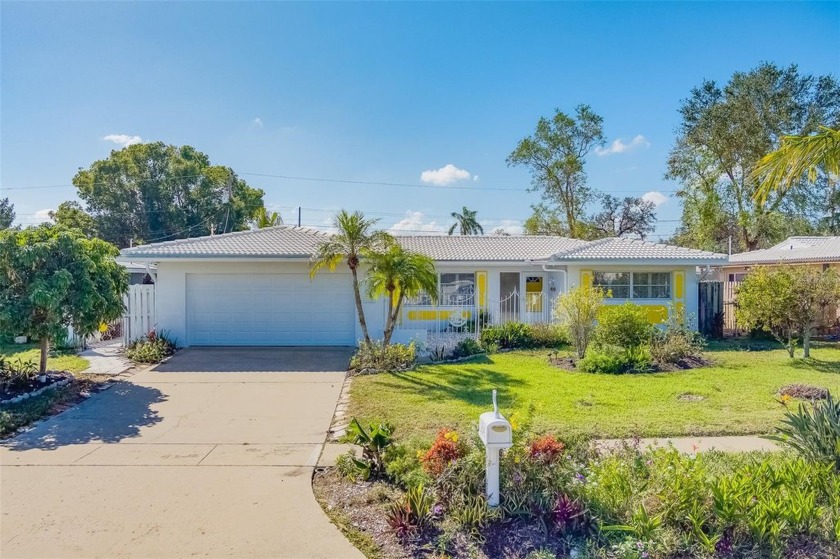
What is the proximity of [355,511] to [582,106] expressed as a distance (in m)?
35.3

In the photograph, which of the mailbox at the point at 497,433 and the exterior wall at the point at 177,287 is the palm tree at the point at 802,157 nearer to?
the mailbox at the point at 497,433

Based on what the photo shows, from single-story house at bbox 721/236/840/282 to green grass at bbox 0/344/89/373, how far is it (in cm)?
2027

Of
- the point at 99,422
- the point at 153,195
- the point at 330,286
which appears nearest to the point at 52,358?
the point at 99,422

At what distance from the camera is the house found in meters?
15.0

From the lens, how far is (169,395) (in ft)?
30.5

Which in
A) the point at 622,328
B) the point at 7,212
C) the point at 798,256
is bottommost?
the point at 622,328

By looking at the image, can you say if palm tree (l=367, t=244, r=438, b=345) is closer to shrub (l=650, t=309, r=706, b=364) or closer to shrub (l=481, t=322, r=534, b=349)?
shrub (l=481, t=322, r=534, b=349)

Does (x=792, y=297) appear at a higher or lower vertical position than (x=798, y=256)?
lower

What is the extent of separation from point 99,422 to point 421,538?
618cm

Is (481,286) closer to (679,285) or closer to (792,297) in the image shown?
(679,285)

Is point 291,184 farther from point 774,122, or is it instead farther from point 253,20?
point 774,122

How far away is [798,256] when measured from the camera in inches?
779

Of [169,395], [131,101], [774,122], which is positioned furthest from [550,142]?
[169,395]

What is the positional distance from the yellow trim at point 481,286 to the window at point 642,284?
404 centimetres
